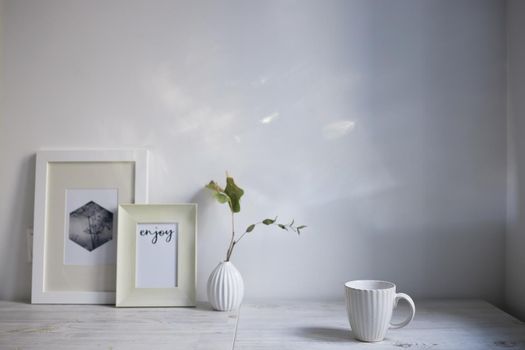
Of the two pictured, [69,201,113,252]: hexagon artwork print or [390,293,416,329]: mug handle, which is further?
[69,201,113,252]: hexagon artwork print

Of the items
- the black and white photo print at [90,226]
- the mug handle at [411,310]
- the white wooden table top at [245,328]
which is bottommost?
the white wooden table top at [245,328]

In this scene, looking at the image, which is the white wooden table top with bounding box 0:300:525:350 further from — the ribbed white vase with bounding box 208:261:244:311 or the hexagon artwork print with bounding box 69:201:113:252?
the hexagon artwork print with bounding box 69:201:113:252

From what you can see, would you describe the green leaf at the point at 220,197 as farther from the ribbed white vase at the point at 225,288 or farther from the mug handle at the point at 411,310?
the mug handle at the point at 411,310

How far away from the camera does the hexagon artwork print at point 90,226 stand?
4.13 feet

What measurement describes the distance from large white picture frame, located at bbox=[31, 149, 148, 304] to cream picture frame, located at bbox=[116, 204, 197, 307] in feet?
0.16

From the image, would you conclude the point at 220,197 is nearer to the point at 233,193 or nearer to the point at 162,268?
the point at 233,193

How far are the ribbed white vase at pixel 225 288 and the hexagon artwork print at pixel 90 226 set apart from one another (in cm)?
32

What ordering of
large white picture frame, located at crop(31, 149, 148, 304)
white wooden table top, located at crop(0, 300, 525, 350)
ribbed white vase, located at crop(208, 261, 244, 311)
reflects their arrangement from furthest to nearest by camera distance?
large white picture frame, located at crop(31, 149, 148, 304)
ribbed white vase, located at crop(208, 261, 244, 311)
white wooden table top, located at crop(0, 300, 525, 350)

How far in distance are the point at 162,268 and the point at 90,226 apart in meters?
0.23

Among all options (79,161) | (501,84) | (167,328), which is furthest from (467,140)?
(79,161)

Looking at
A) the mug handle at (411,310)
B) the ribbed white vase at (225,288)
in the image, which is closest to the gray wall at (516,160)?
the mug handle at (411,310)

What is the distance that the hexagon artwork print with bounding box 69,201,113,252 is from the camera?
4.13 ft

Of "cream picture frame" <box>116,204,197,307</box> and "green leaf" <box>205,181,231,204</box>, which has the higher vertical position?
"green leaf" <box>205,181,231,204</box>

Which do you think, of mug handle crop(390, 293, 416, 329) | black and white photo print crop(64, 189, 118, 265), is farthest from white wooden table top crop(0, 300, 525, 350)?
black and white photo print crop(64, 189, 118, 265)
